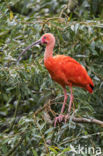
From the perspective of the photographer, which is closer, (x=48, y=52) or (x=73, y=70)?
(x=48, y=52)

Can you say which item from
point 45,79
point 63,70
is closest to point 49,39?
point 63,70

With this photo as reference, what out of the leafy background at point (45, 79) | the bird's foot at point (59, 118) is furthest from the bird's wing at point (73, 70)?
the bird's foot at point (59, 118)

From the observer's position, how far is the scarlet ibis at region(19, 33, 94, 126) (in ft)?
19.6

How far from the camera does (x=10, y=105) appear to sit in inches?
297

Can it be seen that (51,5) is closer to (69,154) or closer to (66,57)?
(66,57)

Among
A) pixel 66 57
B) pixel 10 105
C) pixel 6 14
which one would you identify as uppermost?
→ pixel 6 14

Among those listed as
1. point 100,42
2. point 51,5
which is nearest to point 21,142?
point 100,42

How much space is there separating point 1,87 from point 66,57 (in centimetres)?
137

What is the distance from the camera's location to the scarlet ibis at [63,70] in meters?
5.99

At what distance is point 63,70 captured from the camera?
20.1ft

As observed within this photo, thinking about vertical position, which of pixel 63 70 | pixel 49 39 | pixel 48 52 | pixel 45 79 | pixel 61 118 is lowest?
pixel 61 118

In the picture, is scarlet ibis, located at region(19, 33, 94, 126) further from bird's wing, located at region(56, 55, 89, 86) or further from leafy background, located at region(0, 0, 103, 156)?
leafy background, located at region(0, 0, 103, 156)

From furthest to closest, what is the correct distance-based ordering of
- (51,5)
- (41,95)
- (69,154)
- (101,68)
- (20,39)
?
(51,5), (20,39), (41,95), (101,68), (69,154)

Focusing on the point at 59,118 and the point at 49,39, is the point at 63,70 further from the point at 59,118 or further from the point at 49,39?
the point at 59,118
